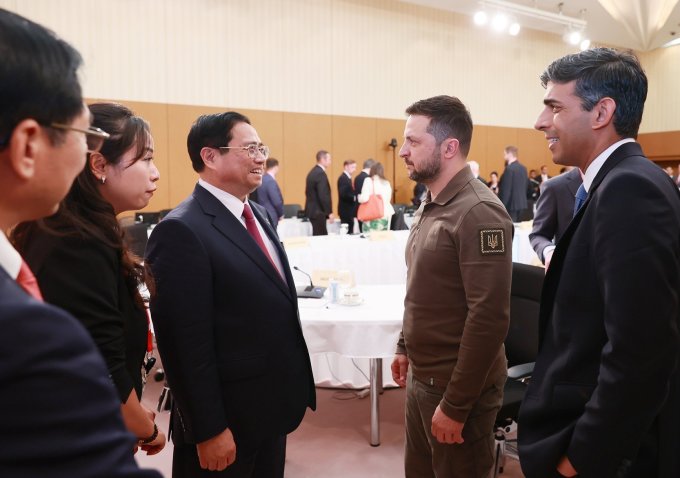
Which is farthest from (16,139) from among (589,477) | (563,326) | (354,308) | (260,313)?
(354,308)

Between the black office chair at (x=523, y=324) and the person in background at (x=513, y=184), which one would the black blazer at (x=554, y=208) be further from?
the person in background at (x=513, y=184)

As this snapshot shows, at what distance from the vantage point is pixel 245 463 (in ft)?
5.14

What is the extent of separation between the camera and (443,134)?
1842 mm

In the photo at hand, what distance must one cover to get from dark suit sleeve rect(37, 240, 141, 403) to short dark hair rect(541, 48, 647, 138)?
1.26 meters

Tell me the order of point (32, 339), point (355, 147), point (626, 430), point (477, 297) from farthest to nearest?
point (355, 147) < point (477, 297) < point (626, 430) < point (32, 339)

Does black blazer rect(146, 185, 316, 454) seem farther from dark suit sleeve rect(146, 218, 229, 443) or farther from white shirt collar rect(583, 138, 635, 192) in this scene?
white shirt collar rect(583, 138, 635, 192)

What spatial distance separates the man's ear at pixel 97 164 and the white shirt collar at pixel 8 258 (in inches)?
28.9

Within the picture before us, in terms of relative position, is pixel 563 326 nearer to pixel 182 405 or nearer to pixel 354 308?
pixel 182 405

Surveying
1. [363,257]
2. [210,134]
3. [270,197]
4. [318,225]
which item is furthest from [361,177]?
[210,134]

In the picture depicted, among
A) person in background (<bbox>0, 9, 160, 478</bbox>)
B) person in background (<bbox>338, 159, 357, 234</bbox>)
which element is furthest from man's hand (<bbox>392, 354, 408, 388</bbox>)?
person in background (<bbox>338, 159, 357, 234</bbox>)

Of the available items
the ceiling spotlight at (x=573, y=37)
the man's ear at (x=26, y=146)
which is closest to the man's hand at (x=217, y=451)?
the man's ear at (x=26, y=146)

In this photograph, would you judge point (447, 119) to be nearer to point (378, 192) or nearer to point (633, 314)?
point (633, 314)

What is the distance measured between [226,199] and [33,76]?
1080 mm

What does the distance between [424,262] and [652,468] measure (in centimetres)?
85
